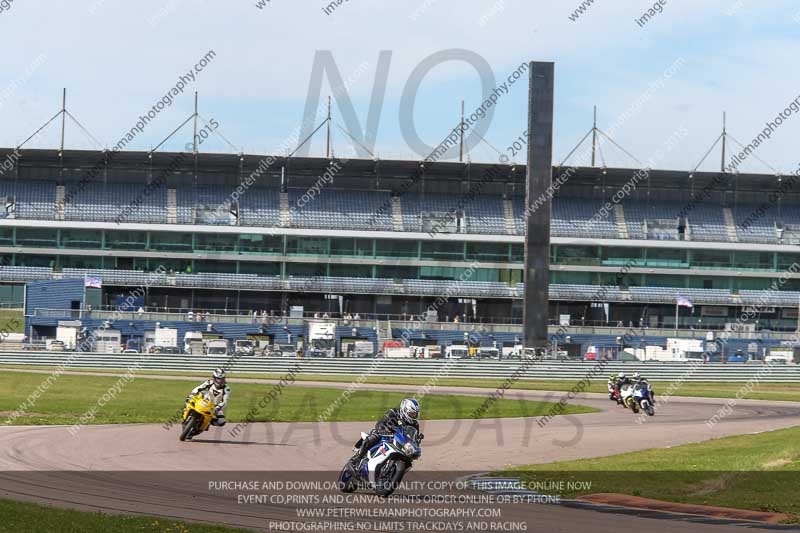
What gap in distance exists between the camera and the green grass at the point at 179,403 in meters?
32.5

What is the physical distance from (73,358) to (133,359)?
3297 mm

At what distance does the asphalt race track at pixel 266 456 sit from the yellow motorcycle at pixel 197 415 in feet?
1.05

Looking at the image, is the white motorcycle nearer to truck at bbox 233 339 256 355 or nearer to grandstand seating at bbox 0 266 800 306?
truck at bbox 233 339 256 355

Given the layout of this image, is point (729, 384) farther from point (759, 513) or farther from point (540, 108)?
point (759, 513)

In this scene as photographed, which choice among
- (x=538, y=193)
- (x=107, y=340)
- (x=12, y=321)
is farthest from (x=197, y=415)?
(x=12, y=321)

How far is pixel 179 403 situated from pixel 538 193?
35847 mm

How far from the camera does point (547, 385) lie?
58.5 meters

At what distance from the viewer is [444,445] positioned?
27281mm

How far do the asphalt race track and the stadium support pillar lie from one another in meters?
30.1

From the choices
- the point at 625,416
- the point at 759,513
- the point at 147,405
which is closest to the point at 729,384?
the point at 625,416

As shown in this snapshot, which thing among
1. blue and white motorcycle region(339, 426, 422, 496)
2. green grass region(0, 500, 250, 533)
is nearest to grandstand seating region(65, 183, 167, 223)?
blue and white motorcycle region(339, 426, 422, 496)

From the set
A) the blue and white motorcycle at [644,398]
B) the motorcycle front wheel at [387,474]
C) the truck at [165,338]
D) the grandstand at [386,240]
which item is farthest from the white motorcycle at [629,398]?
the grandstand at [386,240]

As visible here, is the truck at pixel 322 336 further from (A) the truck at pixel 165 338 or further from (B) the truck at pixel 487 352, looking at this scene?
(B) the truck at pixel 487 352

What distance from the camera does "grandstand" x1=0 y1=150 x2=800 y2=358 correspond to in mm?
91125
